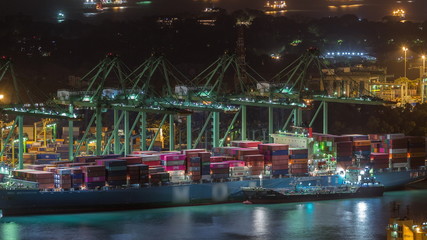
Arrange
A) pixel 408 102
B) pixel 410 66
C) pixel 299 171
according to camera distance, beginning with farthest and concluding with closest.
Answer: pixel 410 66 → pixel 408 102 → pixel 299 171

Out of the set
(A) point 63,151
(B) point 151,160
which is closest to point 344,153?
(B) point 151,160

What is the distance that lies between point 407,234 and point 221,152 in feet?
82.4

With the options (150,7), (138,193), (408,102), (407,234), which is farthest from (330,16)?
(407,234)

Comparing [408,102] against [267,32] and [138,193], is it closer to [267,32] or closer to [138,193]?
[267,32]

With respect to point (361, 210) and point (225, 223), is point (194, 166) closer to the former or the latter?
point (225, 223)

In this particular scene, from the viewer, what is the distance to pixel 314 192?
168ft

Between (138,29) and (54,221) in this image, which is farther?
(138,29)

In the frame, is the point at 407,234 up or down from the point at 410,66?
down

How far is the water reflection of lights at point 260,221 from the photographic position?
43.4 metres

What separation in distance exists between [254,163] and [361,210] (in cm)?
566

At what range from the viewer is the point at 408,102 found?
8394 centimetres

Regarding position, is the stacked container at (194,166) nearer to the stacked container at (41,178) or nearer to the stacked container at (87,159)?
the stacked container at (87,159)

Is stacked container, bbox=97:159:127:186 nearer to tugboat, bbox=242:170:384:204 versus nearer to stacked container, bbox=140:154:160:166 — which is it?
stacked container, bbox=140:154:160:166

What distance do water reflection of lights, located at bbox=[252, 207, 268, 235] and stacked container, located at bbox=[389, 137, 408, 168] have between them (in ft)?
33.3
